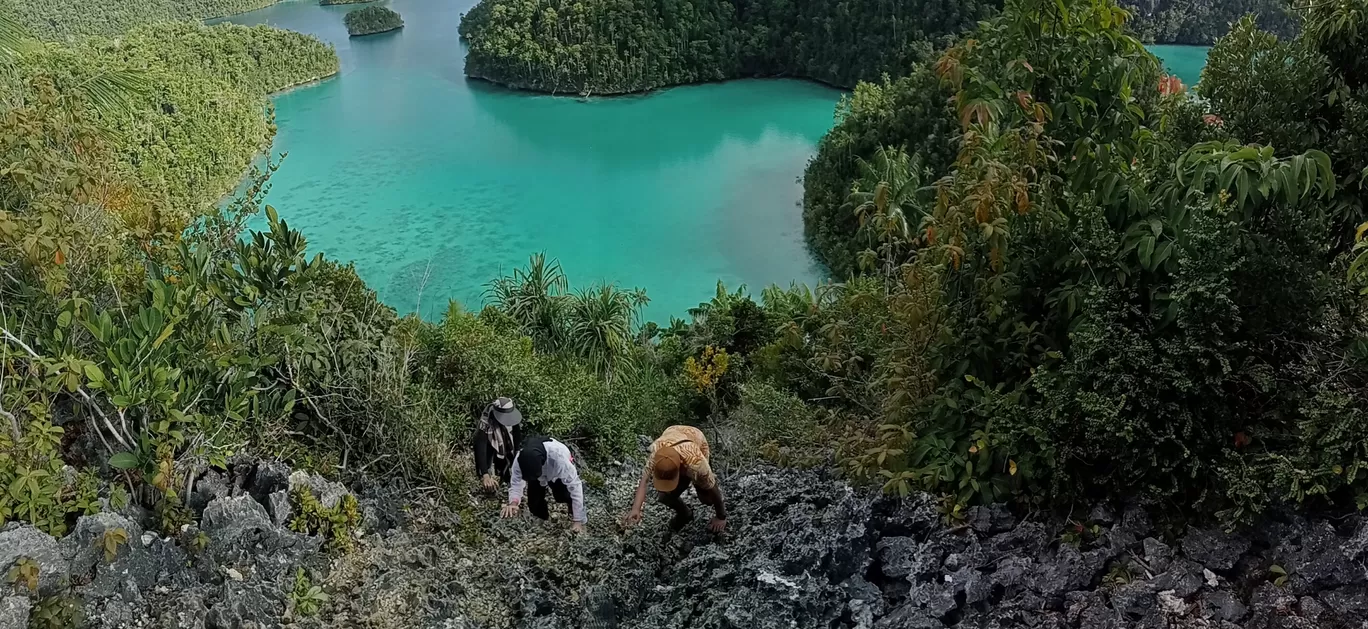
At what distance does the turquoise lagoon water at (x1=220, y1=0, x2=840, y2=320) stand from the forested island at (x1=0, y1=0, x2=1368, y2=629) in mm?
5385

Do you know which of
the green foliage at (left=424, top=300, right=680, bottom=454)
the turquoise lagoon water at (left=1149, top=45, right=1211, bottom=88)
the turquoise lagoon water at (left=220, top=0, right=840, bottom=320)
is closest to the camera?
the green foliage at (left=424, top=300, right=680, bottom=454)

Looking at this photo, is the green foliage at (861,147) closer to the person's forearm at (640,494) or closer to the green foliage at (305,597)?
the person's forearm at (640,494)

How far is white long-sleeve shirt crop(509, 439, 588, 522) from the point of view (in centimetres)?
422

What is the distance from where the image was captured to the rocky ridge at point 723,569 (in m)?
2.92

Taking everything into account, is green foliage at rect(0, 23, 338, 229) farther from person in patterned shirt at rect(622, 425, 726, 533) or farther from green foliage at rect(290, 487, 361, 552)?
person in patterned shirt at rect(622, 425, 726, 533)

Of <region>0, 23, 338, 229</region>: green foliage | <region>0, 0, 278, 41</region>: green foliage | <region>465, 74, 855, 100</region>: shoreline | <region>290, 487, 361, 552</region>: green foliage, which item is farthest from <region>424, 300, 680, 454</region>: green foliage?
<region>0, 0, 278, 41</region>: green foliage

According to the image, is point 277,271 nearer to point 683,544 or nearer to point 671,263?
point 683,544

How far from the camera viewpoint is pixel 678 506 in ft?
13.7

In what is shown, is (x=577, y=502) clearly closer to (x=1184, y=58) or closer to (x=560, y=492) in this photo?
(x=560, y=492)

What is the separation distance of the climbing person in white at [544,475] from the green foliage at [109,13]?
32.2m

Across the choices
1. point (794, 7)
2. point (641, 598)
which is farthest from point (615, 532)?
point (794, 7)

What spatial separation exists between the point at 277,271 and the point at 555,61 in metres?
24.5

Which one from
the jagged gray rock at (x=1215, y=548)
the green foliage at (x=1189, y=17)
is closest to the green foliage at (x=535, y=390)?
the jagged gray rock at (x=1215, y=548)

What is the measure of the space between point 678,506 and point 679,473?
0.27 metres
